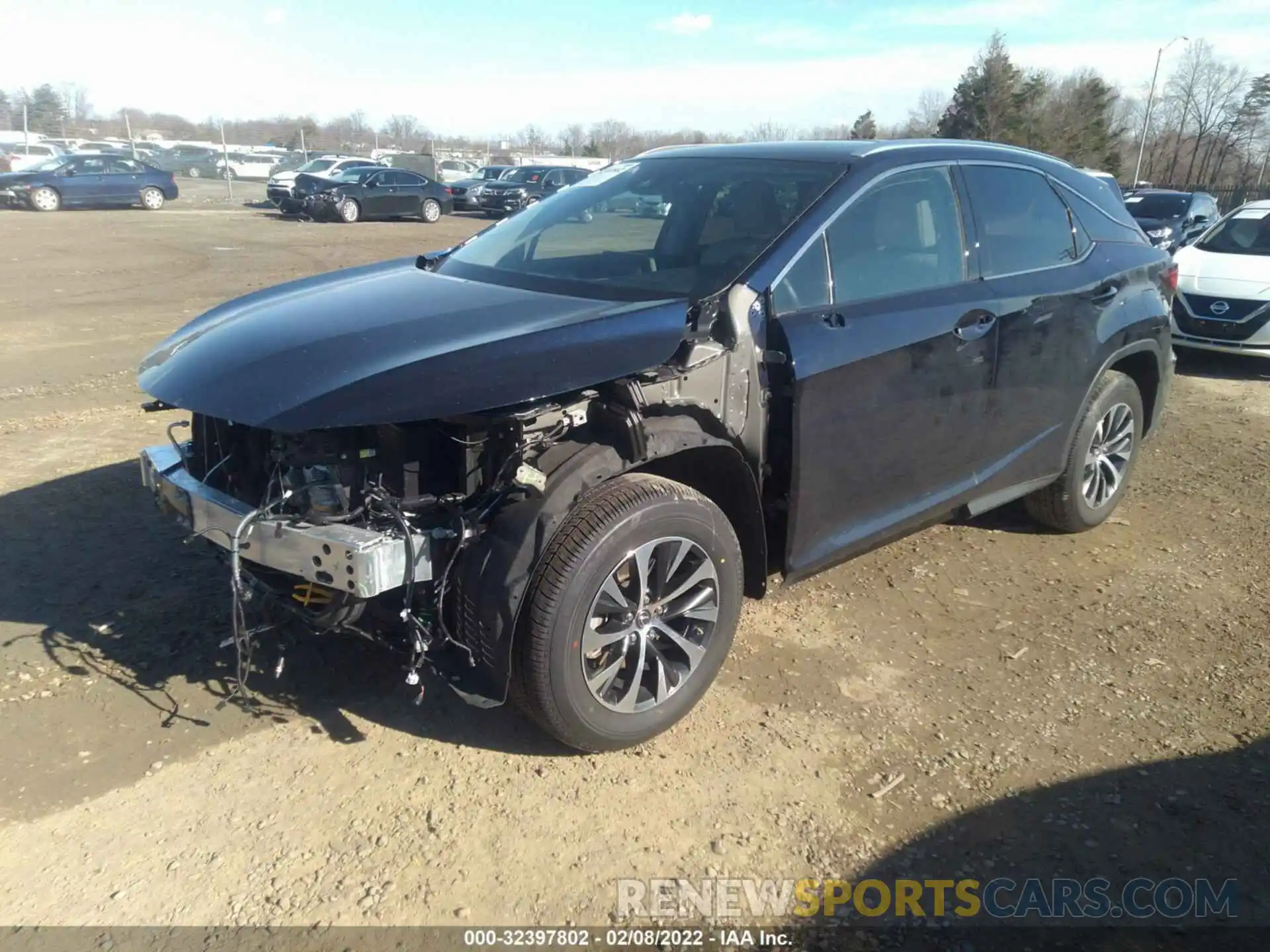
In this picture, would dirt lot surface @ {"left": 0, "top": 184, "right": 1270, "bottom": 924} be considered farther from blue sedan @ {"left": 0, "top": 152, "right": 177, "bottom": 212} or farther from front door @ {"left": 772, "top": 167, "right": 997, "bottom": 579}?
blue sedan @ {"left": 0, "top": 152, "right": 177, "bottom": 212}

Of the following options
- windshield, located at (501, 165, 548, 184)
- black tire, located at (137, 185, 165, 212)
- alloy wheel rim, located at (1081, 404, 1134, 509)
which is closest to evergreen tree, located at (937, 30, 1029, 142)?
windshield, located at (501, 165, 548, 184)

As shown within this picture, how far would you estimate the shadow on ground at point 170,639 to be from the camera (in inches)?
133

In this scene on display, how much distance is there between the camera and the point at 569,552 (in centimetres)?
279

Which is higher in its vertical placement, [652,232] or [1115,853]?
[652,232]

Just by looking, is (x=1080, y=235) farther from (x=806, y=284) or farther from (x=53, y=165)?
(x=53, y=165)

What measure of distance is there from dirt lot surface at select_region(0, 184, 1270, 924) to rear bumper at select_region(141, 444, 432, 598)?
768mm

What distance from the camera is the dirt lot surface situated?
2.70 meters

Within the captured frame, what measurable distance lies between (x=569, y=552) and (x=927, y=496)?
1.82 metres

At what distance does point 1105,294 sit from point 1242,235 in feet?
24.2

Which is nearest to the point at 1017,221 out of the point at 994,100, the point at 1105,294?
the point at 1105,294

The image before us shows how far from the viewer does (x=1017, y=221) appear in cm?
429

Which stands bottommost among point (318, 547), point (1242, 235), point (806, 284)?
point (318, 547)
